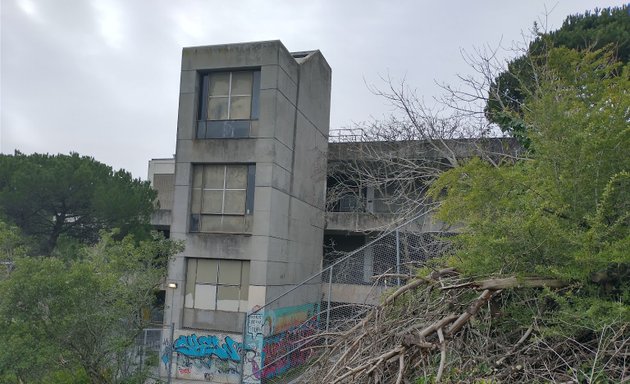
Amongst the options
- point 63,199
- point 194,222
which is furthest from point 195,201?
point 63,199

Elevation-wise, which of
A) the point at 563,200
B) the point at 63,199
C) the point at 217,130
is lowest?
the point at 563,200

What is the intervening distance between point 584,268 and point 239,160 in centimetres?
1392

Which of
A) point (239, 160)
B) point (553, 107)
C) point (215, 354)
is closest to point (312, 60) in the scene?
point (239, 160)

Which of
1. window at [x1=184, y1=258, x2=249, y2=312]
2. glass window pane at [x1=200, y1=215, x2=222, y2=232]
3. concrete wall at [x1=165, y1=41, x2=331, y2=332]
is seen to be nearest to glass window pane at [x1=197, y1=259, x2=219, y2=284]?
window at [x1=184, y1=258, x2=249, y2=312]

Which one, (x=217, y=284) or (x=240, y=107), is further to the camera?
(x=240, y=107)

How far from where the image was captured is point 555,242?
15.3ft

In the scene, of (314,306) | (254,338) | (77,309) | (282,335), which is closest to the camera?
(77,309)

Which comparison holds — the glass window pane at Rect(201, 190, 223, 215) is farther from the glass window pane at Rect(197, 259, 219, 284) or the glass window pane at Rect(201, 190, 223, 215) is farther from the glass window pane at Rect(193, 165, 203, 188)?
the glass window pane at Rect(197, 259, 219, 284)

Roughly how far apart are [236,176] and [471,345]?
13521 millimetres

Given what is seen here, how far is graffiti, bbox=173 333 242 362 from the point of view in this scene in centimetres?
1645

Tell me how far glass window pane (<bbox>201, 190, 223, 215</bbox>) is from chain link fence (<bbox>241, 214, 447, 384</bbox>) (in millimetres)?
3800

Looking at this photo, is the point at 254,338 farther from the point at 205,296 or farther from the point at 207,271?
the point at 207,271

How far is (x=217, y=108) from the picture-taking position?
1806 centimetres

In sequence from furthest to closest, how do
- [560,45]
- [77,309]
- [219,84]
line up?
[219,84], [560,45], [77,309]
